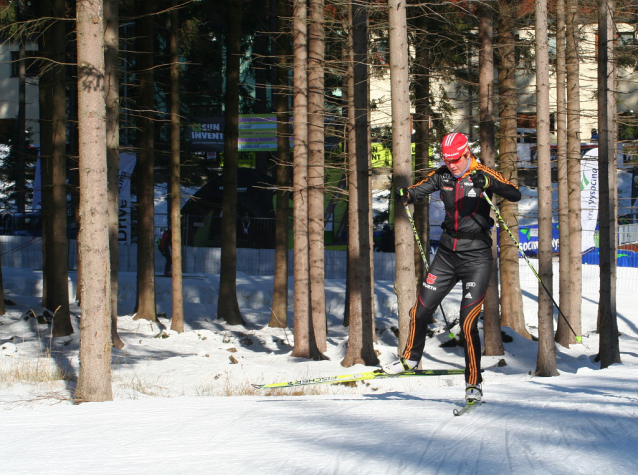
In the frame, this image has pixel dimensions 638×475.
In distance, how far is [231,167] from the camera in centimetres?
1966

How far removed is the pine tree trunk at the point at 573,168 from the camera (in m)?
17.8

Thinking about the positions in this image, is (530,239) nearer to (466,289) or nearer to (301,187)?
(301,187)

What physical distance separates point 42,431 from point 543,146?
1213cm

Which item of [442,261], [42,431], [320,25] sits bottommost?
[42,431]

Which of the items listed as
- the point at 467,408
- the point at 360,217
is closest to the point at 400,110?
the point at 360,217

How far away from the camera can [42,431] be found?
200 inches

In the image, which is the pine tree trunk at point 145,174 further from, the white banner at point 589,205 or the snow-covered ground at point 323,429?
the white banner at point 589,205

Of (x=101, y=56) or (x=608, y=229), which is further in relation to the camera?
(x=608, y=229)

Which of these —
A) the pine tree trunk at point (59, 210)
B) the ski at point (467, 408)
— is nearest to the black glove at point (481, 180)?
the ski at point (467, 408)

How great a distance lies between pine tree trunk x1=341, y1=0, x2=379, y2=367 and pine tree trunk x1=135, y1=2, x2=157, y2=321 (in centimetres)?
703

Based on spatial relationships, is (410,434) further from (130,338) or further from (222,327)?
(222,327)

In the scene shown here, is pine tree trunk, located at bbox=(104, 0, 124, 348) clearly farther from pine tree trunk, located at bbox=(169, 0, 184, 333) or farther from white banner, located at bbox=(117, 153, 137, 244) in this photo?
white banner, located at bbox=(117, 153, 137, 244)

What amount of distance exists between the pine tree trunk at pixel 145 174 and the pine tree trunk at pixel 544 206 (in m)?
10.6

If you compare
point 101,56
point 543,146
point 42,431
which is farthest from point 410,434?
point 543,146
